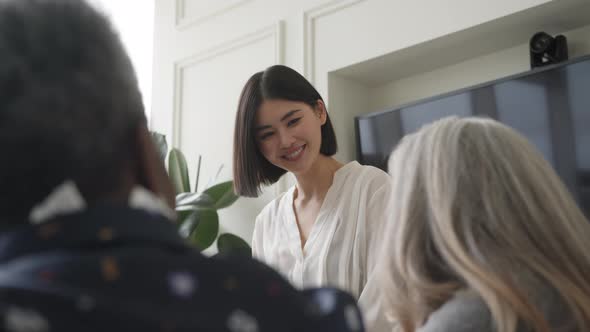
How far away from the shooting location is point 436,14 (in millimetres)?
2781

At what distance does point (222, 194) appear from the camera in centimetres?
334

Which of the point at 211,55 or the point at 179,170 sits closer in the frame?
the point at 179,170

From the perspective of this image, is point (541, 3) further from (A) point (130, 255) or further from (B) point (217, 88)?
(A) point (130, 255)

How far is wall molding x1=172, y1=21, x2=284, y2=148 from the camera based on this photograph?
3.39m

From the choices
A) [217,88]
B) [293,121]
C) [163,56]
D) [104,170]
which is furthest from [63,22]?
[163,56]

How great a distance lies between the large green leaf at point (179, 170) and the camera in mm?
3428

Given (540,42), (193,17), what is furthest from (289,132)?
(193,17)

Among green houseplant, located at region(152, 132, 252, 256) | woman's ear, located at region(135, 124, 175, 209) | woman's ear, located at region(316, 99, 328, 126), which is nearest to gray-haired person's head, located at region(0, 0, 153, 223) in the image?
woman's ear, located at region(135, 124, 175, 209)

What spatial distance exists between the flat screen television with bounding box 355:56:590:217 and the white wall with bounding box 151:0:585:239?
0.88 feet

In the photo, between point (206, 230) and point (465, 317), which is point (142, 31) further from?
point (465, 317)

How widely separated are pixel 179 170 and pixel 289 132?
1468 millimetres

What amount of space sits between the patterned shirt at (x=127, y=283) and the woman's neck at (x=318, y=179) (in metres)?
1.61

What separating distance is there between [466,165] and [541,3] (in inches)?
69.0

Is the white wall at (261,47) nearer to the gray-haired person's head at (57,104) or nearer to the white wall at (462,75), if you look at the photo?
the white wall at (462,75)
